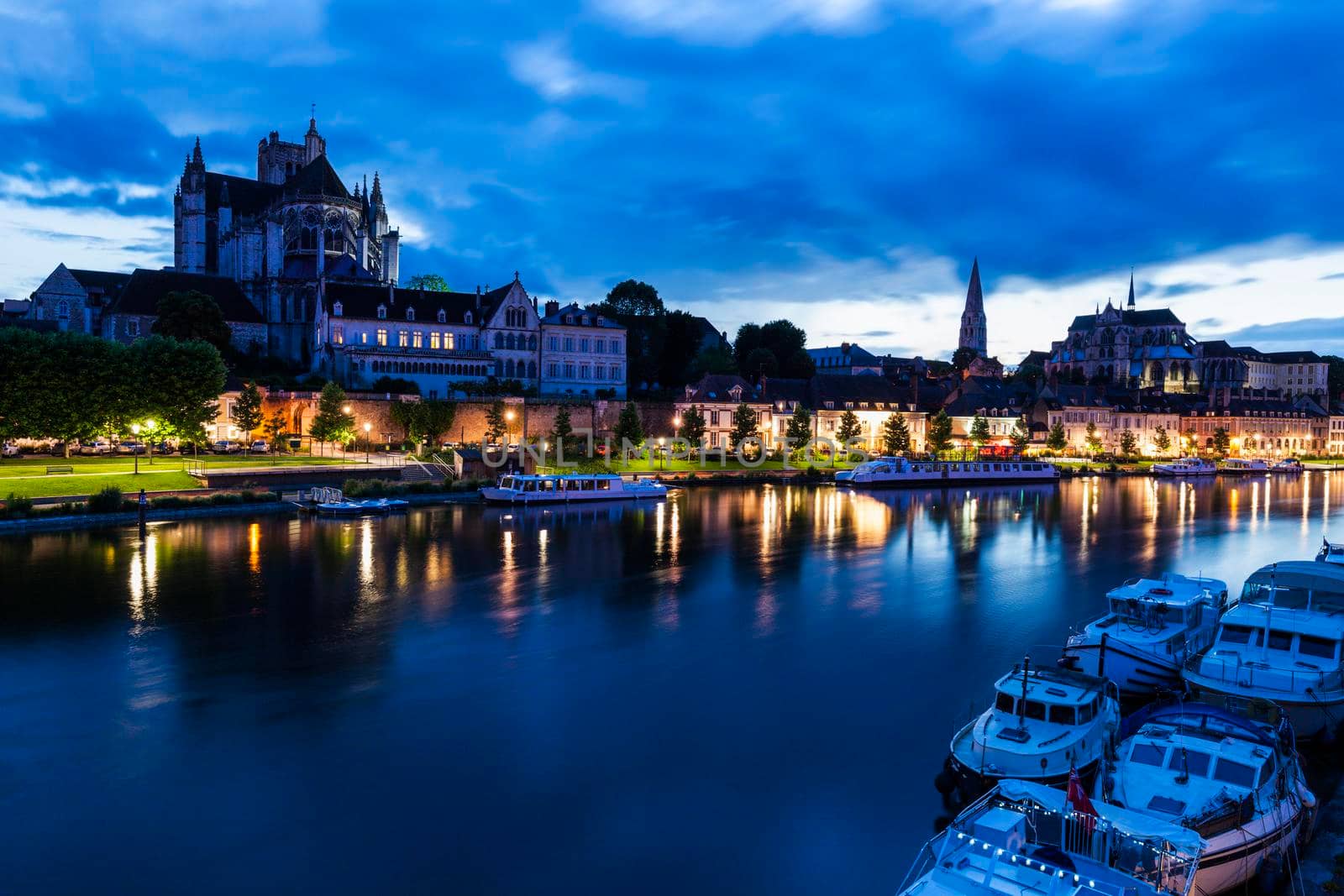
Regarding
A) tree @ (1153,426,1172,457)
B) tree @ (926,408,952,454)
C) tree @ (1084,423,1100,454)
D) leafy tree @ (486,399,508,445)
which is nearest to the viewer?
leafy tree @ (486,399,508,445)

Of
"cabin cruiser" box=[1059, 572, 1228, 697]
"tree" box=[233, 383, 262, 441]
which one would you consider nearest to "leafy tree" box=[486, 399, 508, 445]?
"tree" box=[233, 383, 262, 441]

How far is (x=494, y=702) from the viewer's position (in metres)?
19.1

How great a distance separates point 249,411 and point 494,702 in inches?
1866

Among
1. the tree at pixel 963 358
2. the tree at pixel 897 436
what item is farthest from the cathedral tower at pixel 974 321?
the tree at pixel 897 436

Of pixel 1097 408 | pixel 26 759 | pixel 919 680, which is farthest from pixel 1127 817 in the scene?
pixel 1097 408

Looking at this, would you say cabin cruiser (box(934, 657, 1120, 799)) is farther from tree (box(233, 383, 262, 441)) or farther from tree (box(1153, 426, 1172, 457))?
tree (box(1153, 426, 1172, 457))

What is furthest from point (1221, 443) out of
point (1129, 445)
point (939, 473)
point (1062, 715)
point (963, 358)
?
point (1062, 715)

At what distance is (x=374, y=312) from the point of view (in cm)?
7088

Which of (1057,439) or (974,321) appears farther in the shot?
(974,321)

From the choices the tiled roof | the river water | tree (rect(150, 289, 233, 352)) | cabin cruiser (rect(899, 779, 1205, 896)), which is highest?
the tiled roof

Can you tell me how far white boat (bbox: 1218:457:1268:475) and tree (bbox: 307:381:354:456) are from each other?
3625 inches

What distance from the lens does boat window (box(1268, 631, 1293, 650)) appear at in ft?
58.8

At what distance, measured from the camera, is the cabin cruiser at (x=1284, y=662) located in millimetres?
16078

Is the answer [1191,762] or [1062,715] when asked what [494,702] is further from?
[1191,762]
